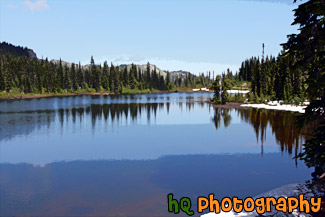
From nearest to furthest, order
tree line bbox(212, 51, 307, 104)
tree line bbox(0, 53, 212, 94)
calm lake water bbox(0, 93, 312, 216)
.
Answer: calm lake water bbox(0, 93, 312, 216), tree line bbox(212, 51, 307, 104), tree line bbox(0, 53, 212, 94)

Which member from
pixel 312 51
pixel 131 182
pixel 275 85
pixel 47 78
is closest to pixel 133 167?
pixel 131 182

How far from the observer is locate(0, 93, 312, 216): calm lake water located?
16953 millimetres

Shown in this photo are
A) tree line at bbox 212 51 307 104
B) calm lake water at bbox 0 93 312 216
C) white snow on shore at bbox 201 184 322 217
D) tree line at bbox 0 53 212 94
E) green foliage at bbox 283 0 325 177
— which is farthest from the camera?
tree line at bbox 0 53 212 94

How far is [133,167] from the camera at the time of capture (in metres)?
24.1

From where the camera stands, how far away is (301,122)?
12.1 meters

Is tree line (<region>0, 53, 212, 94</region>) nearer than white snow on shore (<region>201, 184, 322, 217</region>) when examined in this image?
No

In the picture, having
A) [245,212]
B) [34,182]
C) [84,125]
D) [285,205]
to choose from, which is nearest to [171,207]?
[245,212]

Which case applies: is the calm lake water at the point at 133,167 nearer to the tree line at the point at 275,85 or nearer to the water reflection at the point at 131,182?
the water reflection at the point at 131,182

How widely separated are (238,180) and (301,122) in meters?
9.30

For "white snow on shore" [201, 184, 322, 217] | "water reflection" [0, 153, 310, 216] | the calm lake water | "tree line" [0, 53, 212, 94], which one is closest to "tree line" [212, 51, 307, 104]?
the calm lake water

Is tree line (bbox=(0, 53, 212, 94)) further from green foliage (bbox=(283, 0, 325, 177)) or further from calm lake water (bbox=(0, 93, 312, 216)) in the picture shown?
green foliage (bbox=(283, 0, 325, 177))

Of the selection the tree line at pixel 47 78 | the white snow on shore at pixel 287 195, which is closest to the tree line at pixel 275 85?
the white snow on shore at pixel 287 195

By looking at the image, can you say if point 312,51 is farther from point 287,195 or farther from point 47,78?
point 47,78

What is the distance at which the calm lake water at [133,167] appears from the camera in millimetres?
16953
